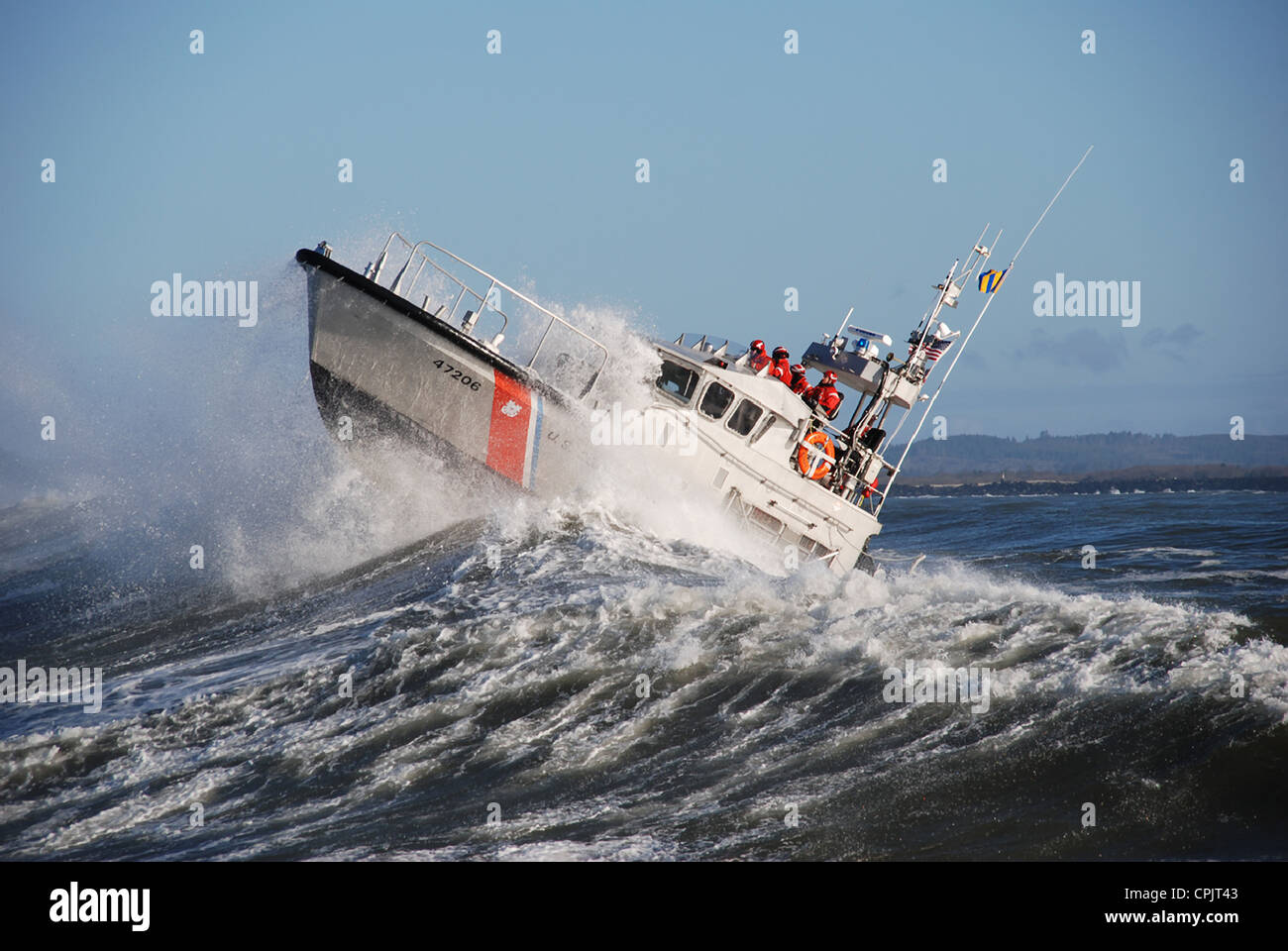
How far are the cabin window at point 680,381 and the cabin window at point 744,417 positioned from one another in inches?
25.5

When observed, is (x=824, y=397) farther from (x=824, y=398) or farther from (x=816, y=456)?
(x=816, y=456)

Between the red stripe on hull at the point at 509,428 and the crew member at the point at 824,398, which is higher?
the crew member at the point at 824,398

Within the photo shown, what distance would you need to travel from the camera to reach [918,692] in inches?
275

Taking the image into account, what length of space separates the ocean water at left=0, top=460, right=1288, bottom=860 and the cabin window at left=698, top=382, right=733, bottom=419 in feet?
6.64

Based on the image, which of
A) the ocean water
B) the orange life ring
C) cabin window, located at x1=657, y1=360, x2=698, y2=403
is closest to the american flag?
the orange life ring

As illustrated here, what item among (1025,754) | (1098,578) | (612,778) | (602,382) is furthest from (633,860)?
(1098,578)

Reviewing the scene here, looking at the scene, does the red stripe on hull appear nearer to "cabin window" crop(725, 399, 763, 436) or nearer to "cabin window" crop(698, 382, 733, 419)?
"cabin window" crop(698, 382, 733, 419)

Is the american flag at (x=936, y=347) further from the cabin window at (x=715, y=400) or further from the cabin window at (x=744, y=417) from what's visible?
the cabin window at (x=715, y=400)

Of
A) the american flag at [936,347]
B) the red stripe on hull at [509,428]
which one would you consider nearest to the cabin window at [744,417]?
the red stripe on hull at [509,428]

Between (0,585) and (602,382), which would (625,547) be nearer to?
(602,382)

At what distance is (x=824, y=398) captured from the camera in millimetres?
14023

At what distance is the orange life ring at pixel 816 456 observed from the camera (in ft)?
43.9

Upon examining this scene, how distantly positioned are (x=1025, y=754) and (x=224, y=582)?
9057 mm
